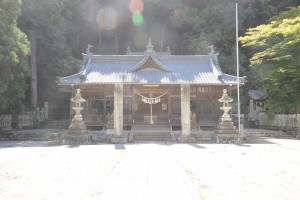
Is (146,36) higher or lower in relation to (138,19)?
lower

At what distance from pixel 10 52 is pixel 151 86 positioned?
1110cm

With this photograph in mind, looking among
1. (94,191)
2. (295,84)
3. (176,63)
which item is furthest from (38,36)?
(94,191)

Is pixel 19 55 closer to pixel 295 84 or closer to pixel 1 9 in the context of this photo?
pixel 1 9

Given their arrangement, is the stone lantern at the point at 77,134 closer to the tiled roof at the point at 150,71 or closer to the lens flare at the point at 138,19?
the tiled roof at the point at 150,71

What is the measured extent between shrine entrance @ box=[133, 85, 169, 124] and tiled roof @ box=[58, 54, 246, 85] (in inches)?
63.9

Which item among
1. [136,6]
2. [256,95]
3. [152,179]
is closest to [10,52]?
[152,179]

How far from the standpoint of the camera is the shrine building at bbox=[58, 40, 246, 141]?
76.5ft

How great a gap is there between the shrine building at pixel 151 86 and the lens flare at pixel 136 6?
1649 cm

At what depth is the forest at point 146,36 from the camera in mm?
21531

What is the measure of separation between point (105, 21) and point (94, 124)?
21.1 metres

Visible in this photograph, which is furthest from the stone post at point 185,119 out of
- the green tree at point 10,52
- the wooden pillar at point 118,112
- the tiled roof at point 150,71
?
the green tree at point 10,52

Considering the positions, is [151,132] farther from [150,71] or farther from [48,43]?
[48,43]

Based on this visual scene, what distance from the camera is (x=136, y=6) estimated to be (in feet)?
137

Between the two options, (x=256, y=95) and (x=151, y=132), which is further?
(x=256, y=95)
